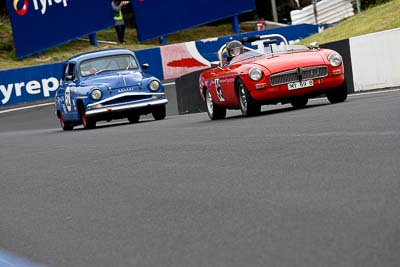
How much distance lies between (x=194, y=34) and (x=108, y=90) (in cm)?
3029

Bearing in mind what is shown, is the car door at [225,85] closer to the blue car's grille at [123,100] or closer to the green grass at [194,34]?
the blue car's grille at [123,100]

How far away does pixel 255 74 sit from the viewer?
52.7ft

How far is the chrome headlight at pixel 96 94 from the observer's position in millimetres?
21750

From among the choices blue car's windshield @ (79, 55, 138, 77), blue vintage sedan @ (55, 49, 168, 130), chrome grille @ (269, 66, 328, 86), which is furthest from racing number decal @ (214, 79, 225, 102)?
blue car's windshield @ (79, 55, 138, 77)

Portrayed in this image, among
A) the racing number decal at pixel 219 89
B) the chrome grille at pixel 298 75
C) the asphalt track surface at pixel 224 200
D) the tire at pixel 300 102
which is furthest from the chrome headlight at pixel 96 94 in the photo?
the asphalt track surface at pixel 224 200

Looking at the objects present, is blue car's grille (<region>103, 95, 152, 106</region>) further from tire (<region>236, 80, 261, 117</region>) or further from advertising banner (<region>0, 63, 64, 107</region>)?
advertising banner (<region>0, 63, 64, 107</region>)

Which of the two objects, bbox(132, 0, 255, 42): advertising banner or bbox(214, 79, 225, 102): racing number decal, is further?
bbox(132, 0, 255, 42): advertising banner

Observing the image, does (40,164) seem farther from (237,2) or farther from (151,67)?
(237,2)

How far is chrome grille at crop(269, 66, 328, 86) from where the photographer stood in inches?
631

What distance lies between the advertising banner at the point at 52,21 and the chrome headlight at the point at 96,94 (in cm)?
1931

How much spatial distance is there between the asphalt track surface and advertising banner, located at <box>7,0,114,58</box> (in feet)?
93.8

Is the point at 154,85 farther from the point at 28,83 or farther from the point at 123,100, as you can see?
the point at 28,83

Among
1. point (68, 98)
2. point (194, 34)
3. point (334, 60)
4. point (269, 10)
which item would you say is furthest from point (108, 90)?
point (269, 10)

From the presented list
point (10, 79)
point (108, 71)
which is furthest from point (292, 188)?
point (10, 79)
